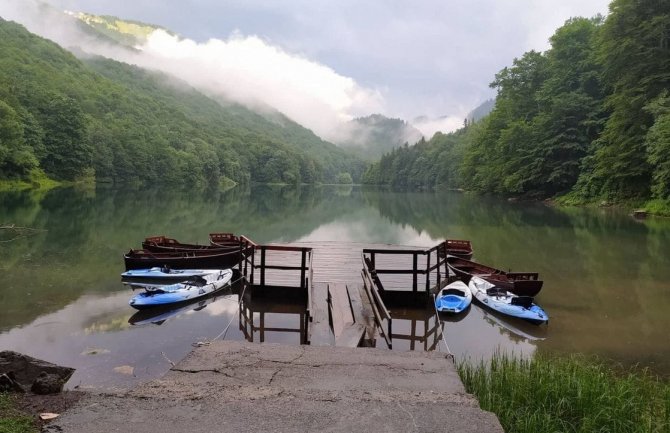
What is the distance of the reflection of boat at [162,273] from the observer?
16.5m

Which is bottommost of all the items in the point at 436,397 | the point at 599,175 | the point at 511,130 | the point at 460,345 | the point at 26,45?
the point at 460,345

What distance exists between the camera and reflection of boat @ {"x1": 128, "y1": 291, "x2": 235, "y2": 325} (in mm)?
12734

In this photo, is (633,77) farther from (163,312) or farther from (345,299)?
(163,312)

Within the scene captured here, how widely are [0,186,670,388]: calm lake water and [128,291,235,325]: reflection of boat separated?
10cm

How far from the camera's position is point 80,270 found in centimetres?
1827

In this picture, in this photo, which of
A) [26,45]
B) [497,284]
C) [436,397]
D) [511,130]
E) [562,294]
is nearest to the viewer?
[436,397]

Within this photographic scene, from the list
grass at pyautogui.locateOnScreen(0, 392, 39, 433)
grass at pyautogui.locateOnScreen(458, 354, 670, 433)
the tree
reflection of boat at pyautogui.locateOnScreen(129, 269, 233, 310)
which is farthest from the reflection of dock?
the tree

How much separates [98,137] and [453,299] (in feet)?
292

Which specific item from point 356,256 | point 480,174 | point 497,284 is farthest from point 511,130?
point 497,284

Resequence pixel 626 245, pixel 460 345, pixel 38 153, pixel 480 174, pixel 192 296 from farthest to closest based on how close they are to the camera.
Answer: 1. pixel 480 174
2. pixel 38 153
3. pixel 626 245
4. pixel 192 296
5. pixel 460 345

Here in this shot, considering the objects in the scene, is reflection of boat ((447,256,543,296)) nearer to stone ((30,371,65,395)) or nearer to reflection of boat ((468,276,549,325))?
reflection of boat ((468,276,549,325))

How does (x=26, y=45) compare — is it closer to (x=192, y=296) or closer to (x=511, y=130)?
(x=511, y=130)

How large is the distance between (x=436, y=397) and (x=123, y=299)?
11.7 meters

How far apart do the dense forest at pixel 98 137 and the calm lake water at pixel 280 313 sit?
1558 inches
